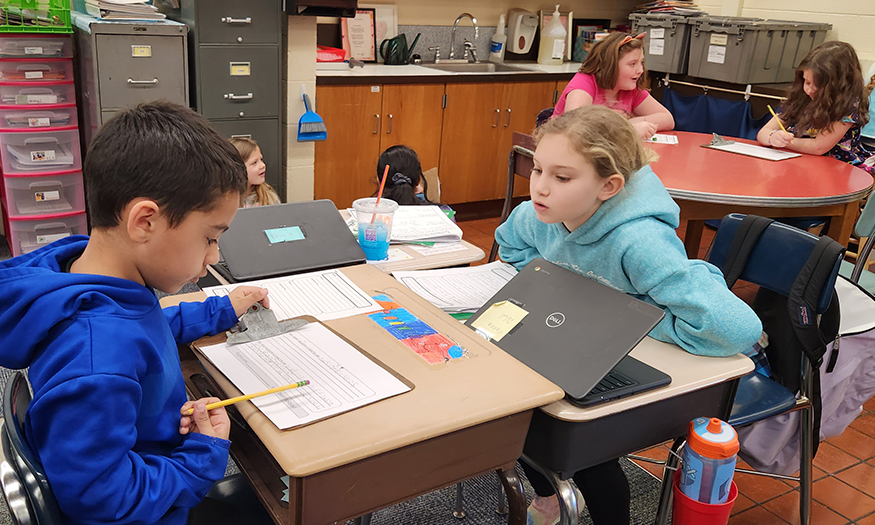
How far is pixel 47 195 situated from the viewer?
3225mm

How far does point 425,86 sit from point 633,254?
305 cm

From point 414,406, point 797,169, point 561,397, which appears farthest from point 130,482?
point 797,169

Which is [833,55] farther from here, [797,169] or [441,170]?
[441,170]

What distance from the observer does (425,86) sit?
4215 millimetres

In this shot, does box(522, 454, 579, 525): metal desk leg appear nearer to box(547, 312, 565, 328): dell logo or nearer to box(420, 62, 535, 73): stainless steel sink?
box(547, 312, 565, 328): dell logo

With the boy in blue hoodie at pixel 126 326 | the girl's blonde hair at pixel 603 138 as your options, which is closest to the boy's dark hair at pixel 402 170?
the girl's blonde hair at pixel 603 138

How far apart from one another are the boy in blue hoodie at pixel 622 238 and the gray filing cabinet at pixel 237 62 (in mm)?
2291

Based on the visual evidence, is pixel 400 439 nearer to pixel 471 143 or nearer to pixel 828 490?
pixel 828 490

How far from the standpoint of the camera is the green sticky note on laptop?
1.58m

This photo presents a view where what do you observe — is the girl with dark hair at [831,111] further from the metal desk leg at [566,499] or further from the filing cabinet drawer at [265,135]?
the metal desk leg at [566,499]

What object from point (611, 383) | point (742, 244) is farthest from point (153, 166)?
point (742, 244)

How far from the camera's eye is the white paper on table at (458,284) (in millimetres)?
1443

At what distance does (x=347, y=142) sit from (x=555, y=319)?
305 cm

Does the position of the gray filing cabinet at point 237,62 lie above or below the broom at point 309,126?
above
